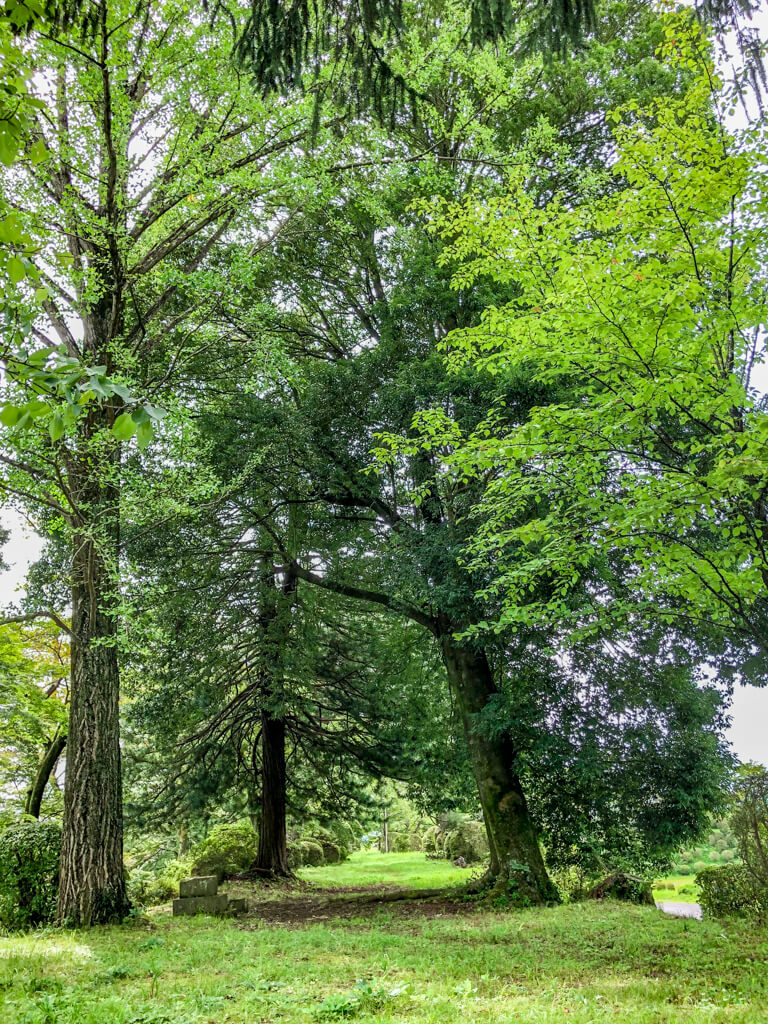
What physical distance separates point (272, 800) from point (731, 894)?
8.86 meters

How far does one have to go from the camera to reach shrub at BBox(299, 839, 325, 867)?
1672cm

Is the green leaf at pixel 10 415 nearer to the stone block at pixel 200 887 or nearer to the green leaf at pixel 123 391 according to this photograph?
the green leaf at pixel 123 391

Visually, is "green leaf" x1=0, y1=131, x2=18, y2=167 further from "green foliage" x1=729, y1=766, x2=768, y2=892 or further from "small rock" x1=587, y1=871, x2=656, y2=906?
"small rock" x1=587, y1=871, x2=656, y2=906

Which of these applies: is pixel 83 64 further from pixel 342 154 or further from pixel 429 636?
pixel 429 636

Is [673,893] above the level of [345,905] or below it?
below

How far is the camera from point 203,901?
28.2 ft

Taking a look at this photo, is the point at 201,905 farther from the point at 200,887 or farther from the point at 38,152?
the point at 38,152

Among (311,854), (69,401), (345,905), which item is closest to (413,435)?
(345,905)

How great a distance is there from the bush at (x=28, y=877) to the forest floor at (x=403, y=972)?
1.19 meters

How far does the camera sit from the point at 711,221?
5.32 meters

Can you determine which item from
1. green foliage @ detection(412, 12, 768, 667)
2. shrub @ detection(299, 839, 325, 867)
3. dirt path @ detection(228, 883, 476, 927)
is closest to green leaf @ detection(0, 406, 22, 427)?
green foliage @ detection(412, 12, 768, 667)

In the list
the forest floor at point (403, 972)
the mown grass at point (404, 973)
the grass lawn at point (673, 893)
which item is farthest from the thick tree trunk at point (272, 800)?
the grass lawn at point (673, 893)

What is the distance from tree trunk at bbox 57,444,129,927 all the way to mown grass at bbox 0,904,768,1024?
618 millimetres

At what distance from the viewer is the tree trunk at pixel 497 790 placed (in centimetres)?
880
